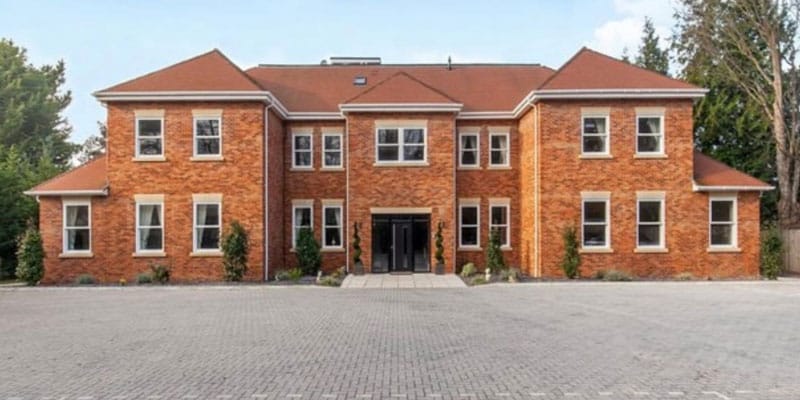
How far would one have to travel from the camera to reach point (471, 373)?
918cm

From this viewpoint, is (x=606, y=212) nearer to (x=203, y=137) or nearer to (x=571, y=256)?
(x=571, y=256)

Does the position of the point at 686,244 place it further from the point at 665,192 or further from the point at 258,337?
Result: the point at 258,337

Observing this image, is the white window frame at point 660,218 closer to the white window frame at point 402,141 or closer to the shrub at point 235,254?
the white window frame at point 402,141

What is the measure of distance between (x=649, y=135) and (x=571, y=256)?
17.9 ft

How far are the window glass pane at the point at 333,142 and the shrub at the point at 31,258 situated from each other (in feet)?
37.1

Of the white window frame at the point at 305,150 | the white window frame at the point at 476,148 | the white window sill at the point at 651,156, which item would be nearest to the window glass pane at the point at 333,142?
the white window frame at the point at 305,150

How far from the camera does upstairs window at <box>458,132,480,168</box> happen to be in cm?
2845

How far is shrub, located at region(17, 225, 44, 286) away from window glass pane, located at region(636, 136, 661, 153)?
71.5 ft

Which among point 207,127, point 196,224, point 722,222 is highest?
point 207,127

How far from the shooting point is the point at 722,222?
25078 mm

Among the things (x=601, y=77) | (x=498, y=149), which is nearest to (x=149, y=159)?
(x=498, y=149)

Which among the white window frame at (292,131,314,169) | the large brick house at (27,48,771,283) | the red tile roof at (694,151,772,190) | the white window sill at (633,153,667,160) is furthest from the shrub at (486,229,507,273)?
the white window frame at (292,131,314,169)

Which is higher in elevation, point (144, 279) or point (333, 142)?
point (333, 142)

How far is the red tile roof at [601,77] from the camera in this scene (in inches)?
976
